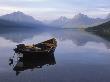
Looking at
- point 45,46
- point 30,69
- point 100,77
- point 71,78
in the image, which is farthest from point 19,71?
point 45,46

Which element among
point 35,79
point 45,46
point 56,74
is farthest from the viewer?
point 45,46

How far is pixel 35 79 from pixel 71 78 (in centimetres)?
530

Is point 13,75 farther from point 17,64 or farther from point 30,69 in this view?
point 17,64

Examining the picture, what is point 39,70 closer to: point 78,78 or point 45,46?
point 78,78

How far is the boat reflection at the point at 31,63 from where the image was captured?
5200 centimetres

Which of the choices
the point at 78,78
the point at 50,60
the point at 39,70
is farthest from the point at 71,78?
the point at 50,60

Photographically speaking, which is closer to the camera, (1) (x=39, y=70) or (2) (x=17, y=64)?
(1) (x=39, y=70)

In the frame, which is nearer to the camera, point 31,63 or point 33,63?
point 31,63

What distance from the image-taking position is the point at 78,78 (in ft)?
146

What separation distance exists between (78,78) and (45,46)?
2718 cm

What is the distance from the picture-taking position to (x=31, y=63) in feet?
188

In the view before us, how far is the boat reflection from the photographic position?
5200 centimetres

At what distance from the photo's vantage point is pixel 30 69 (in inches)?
2021

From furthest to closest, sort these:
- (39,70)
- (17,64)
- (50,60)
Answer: (50,60)
(17,64)
(39,70)
